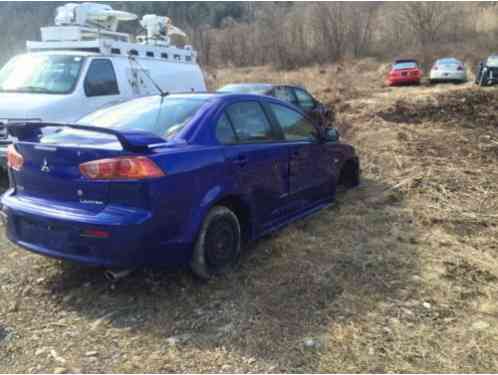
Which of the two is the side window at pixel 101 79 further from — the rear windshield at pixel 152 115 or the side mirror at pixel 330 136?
the side mirror at pixel 330 136

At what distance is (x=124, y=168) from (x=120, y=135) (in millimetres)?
218

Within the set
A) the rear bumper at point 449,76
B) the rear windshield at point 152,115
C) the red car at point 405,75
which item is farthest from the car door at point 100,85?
the rear bumper at point 449,76

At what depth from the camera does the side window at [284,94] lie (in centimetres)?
997

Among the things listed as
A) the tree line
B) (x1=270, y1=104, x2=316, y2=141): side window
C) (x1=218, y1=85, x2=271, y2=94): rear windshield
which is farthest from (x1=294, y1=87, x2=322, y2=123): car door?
the tree line

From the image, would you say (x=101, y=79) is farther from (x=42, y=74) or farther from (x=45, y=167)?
(x=45, y=167)

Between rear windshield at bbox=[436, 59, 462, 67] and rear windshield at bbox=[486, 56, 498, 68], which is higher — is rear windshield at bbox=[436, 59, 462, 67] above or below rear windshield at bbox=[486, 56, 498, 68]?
above

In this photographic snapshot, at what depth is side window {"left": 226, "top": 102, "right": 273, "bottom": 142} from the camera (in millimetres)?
3795

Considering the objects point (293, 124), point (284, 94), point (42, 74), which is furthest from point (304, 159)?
point (284, 94)

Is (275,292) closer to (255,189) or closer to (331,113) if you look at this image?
(255,189)

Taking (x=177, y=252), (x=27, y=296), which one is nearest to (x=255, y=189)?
(x=177, y=252)

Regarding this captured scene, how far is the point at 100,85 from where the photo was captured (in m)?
7.19

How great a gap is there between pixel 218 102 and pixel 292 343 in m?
2.01

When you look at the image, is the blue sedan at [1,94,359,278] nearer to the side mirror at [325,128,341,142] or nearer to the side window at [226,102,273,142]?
the side window at [226,102,273,142]

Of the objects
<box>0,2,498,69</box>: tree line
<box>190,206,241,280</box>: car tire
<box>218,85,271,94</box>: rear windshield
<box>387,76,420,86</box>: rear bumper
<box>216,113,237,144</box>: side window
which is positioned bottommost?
<box>190,206,241,280</box>: car tire
